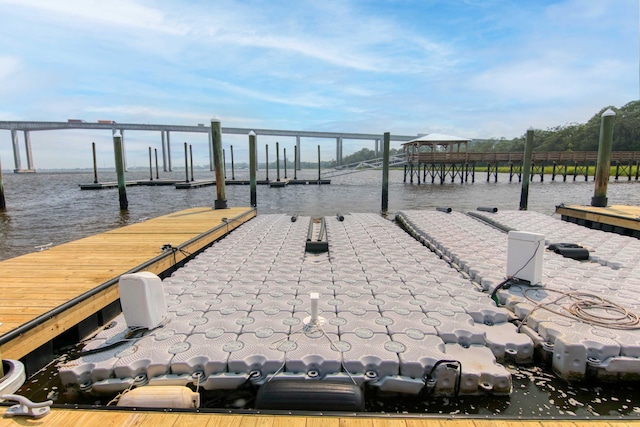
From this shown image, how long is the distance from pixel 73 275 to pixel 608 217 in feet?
35.4

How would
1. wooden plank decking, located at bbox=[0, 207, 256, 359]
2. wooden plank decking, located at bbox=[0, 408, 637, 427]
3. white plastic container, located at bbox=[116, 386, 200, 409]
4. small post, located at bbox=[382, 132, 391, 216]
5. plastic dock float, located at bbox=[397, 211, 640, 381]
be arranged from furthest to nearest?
small post, located at bbox=[382, 132, 391, 216] → wooden plank decking, located at bbox=[0, 207, 256, 359] → plastic dock float, located at bbox=[397, 211, 640, 381] → white plastic container, located at bbox=[116, 386, 200, 409] → wooden plank decking, located at bbox=[0, 408, 637, 427]

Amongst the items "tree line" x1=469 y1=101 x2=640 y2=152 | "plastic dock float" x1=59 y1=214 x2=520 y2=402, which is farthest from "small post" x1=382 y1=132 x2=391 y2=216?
"tree line" x1=469 y1=101 x2=640 y2=152

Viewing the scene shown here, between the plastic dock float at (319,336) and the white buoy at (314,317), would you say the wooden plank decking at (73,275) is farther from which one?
the white buoy at (314,317)

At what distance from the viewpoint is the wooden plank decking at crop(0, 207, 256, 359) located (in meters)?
2.95

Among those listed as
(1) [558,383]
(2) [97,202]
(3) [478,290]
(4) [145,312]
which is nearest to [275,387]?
(4) [145,312]

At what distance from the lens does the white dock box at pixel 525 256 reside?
12.6ft

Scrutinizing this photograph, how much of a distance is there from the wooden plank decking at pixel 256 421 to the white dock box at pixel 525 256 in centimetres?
227

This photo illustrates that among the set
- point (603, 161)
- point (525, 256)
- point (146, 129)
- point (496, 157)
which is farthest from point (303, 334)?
point (146, 129)

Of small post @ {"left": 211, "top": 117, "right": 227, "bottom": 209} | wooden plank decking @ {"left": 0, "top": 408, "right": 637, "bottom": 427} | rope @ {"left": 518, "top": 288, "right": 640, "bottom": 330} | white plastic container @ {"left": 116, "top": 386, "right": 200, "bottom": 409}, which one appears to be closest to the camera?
wooden plank decking @ {"left": 0, "top": 408, "right": 637, "bottom": 427}

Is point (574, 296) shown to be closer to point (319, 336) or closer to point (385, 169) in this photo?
point (319, 336)

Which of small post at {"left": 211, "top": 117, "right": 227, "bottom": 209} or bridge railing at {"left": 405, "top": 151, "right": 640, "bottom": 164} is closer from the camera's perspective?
small post at {"left": 211, "top": 117, "right": 227, "bottom": 209}

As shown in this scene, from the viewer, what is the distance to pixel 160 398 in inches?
85.8

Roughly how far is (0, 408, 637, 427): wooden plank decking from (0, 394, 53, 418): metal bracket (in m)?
0.03

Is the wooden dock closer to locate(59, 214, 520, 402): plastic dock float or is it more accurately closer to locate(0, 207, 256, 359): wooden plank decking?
locate(59, 214, 520, 402): plastic dock float
